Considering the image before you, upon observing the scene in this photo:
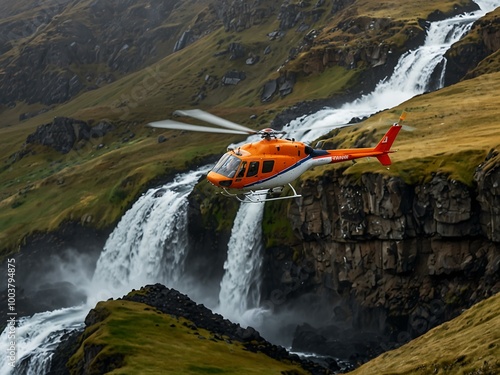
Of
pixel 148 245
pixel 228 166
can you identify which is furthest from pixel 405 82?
pixel 228 166

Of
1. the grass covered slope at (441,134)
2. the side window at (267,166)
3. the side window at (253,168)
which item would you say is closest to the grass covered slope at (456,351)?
the grass covered slope at (441,134)

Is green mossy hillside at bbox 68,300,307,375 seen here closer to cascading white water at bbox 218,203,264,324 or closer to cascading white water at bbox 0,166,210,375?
cascading white water at bbox 218,203,264,324

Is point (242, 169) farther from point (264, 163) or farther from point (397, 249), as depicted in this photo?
point (397, 249)

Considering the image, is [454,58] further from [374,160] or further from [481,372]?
[481,372]

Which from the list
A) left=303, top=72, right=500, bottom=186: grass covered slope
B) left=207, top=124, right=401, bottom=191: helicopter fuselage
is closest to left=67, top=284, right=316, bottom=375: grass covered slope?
left=303, top=72, right=500, bottom=186: grass covered slope

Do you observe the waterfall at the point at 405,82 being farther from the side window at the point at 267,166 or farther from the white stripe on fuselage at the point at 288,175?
the side window at the point at 267,166
